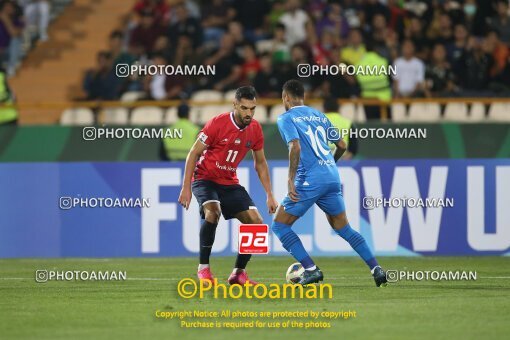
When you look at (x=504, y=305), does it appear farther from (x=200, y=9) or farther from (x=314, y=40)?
(x=200, y=9)

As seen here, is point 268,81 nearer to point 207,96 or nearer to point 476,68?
point 207,96

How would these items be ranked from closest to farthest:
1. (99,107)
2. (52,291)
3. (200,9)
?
(52,291), (99,107), (200,9)

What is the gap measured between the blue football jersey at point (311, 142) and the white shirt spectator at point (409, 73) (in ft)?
24.3

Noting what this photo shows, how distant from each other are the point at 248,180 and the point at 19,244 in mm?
3151

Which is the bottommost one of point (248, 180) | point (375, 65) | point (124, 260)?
point (124, 260)

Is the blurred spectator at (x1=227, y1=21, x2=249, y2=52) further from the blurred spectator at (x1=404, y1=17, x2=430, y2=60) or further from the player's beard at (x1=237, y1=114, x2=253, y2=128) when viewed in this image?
the player's beard at (x1=237, y1=114, x2=253, y2=128)

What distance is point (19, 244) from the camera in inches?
651

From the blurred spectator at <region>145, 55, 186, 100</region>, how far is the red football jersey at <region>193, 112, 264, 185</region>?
7.02 meters

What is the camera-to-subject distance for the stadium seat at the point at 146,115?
746 inches

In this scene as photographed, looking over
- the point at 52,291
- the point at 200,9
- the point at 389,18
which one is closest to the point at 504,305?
the point at 52,291

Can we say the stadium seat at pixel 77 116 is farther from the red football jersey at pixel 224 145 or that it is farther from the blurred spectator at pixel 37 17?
the red football jersey at pixel 224 145

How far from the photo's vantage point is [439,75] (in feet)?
63.5

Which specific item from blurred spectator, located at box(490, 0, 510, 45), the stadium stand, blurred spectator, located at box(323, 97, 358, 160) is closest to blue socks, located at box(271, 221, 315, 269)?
blurred spectator, located at box(323, 97, 358, 160)

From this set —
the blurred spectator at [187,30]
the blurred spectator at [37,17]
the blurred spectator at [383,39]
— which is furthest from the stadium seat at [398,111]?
the blurred spectator at [37,17]
